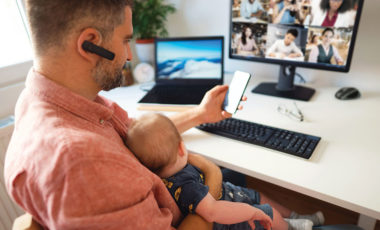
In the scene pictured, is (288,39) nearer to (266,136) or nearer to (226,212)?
(266,136)

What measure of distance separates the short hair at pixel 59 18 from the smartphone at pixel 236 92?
1.80 feet

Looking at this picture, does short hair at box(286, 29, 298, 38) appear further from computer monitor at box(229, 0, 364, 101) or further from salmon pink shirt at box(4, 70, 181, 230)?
salmon pink shirt at box(4, 70, 181, 230)

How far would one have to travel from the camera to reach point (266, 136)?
1.00 metres

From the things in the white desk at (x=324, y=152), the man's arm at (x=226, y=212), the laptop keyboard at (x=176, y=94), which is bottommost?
the man's arm at (x=226, y=212)

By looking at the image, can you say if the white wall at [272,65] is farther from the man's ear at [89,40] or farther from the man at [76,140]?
the man's ear at [89,40]

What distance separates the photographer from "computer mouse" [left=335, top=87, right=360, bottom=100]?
1280 millimetres

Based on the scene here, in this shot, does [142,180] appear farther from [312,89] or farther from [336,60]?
[312,89]

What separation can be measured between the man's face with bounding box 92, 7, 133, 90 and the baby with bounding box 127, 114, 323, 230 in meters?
0.15

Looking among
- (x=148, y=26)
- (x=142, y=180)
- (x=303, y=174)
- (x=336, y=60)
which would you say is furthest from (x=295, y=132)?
(x=148, y=26)

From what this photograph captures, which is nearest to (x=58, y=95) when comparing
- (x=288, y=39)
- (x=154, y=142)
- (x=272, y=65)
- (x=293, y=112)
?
(x=154, y=142)

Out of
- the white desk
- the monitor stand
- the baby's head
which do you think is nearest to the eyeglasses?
the white desk

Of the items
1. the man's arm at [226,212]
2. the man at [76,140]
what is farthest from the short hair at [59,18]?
the man's arm at [226,212]

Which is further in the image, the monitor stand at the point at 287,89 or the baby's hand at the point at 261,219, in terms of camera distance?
the monitor stand at the point at 287,89

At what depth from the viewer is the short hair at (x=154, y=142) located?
2.40 feet
